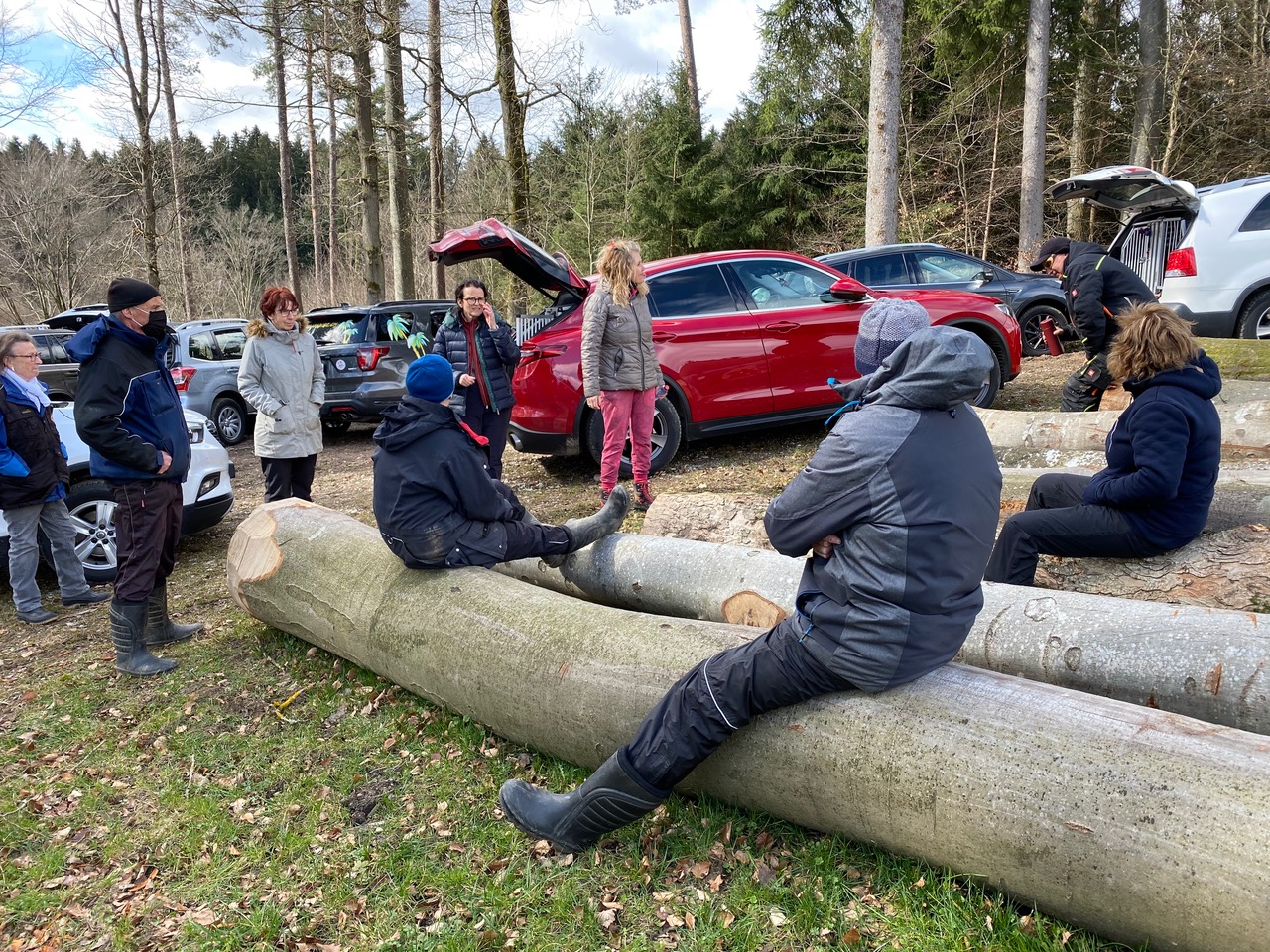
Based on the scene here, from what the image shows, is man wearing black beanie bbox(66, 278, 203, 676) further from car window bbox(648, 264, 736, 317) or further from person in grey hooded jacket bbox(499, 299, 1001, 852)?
car window bbox(648, 264, 736, 317)

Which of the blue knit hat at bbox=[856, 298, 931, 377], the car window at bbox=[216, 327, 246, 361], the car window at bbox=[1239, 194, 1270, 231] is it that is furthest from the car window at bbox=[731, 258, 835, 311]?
the car window at bbox=[216, 327, 246, 361]

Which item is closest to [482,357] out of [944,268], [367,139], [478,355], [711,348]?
[478,355]

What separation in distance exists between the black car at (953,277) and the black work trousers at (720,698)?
27.8 feet

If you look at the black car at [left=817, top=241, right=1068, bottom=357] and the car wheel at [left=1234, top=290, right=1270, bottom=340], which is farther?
the black car at [left=817, top=241, right=1068, bottom=357]

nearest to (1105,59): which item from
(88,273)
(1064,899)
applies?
(1064,899)

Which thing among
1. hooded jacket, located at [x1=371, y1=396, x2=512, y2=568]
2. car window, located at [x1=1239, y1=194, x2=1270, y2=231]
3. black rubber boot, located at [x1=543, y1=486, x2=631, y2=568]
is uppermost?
car window, located at [x1=1239, y1=194, x2=1270, y2=231]

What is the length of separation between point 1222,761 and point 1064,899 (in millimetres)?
532

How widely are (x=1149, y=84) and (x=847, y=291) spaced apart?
14.1 m

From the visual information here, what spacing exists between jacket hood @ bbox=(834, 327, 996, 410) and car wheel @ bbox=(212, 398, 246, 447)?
10.7 meters

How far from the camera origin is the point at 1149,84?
54.4 ft

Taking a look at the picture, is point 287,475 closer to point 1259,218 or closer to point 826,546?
point 826,546

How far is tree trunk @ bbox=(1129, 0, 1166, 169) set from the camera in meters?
16.4

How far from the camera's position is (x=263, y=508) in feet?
15.5

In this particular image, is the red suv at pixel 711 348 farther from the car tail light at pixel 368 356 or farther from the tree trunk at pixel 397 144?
the tree trunk at pixel 397 144
